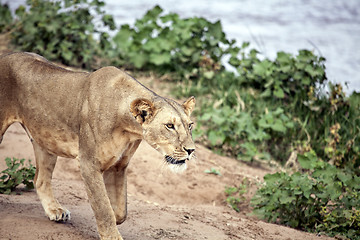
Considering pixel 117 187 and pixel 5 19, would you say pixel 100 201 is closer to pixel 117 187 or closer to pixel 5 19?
pixel 117 187

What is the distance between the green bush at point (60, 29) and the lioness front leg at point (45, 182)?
4486mm

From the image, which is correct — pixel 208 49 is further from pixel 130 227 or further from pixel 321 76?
pixel 130 227

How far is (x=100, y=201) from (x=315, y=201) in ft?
8.76

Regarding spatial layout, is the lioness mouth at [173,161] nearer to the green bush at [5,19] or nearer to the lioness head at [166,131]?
the lioness head at [166,131]

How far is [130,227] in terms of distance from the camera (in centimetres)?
482

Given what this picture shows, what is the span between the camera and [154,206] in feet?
18.5

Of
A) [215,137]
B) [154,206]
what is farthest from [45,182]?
[215,137]

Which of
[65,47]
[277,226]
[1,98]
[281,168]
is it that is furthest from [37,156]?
[65,47]

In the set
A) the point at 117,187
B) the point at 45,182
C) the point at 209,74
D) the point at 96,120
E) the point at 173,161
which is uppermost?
the point at 96,120

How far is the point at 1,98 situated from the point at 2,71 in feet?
0.74

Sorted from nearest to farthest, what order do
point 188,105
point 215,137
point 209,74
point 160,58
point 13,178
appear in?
point 188,105 → point 13,178 → point 215,137 → point 209,74 → point 160,58

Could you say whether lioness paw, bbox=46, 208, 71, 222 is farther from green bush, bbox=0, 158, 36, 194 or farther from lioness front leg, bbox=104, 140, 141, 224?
green bush, bbox=0, 158, 36, 194

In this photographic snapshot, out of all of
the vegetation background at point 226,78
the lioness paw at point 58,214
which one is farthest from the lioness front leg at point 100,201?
the vegetation background at point 226,78

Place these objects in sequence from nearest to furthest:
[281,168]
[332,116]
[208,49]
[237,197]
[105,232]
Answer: [105,232]
[237,197]
[281,168]
[332,116]
[208,49]
